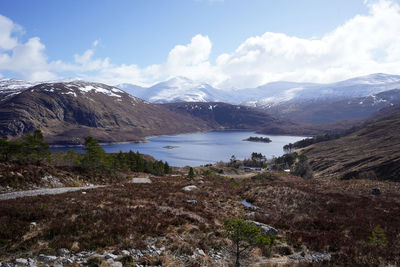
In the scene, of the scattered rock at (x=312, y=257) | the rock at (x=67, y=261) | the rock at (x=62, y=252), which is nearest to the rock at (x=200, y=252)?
the scattered rock at (x=312, y=257)

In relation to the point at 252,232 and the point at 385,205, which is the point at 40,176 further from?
the point at 385,205

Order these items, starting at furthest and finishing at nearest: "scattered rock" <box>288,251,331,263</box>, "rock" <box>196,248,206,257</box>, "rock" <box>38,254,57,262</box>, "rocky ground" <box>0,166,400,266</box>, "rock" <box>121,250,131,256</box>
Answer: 1. "scattered rock" <box>288,251,331,263</box>
2. "rock" <box>196,248,206,257</box>
3. "rock" <box>121,250,131,256</box>
4. "rocky ground" <box>0,166,400,266</box>
5. "rock" <box>38,254,57,262</box>

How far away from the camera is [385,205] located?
93.1 feet

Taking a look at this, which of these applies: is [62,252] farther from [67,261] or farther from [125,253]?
[125,253]

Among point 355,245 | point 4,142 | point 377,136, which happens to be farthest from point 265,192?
point 377,136

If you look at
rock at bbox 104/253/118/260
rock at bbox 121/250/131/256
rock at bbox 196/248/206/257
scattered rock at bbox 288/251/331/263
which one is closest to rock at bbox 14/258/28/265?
rock at bbox 104/253/118/260

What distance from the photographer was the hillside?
83500 millimetres

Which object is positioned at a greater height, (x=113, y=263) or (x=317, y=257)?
(x=113, y=263)

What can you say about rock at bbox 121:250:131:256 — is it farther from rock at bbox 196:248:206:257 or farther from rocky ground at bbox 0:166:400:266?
rock at bbox 196:248:206:257

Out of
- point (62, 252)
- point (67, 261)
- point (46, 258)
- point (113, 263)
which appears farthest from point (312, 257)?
point (46, 258)

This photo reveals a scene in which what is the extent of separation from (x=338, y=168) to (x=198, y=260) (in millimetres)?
121392

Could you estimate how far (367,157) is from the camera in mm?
108750

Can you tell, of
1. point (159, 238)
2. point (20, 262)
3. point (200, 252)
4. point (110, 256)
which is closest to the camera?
point (20, 262)

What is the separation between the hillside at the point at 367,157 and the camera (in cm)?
8350
